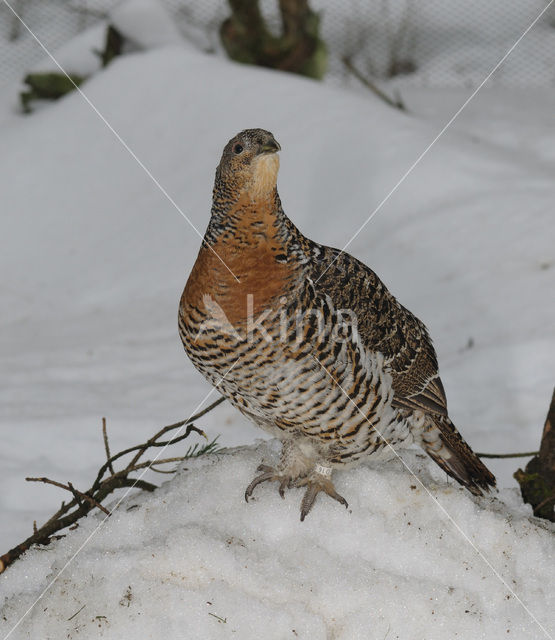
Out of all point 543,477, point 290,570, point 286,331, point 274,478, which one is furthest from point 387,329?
point 290,570

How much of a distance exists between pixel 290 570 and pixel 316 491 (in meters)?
0.30

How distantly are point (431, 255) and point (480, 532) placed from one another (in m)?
3.00

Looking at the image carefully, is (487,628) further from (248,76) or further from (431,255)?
(248,76)

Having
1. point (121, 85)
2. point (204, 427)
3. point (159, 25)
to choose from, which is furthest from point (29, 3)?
point (204, 427)

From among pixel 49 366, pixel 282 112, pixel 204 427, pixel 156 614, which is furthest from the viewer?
pixel 282 112

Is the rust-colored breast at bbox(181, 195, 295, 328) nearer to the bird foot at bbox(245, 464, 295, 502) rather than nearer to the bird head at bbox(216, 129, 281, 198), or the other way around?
the bird head at bbox(216, 129, 281, 198)

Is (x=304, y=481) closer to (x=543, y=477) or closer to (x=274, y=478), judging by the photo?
(x=274, y=478)

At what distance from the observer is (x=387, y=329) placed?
2992 mm

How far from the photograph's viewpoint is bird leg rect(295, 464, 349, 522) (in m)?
2.81

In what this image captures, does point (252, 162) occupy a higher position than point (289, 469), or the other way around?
point (252, 162)

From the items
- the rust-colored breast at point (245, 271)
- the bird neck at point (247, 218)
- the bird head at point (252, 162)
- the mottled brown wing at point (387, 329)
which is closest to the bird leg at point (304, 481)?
the mottled brown wing at point (387, 329)

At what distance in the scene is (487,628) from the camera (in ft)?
8.35

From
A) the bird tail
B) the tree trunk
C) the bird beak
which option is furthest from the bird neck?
the tree trunk

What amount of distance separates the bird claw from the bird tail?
20.1 inches
